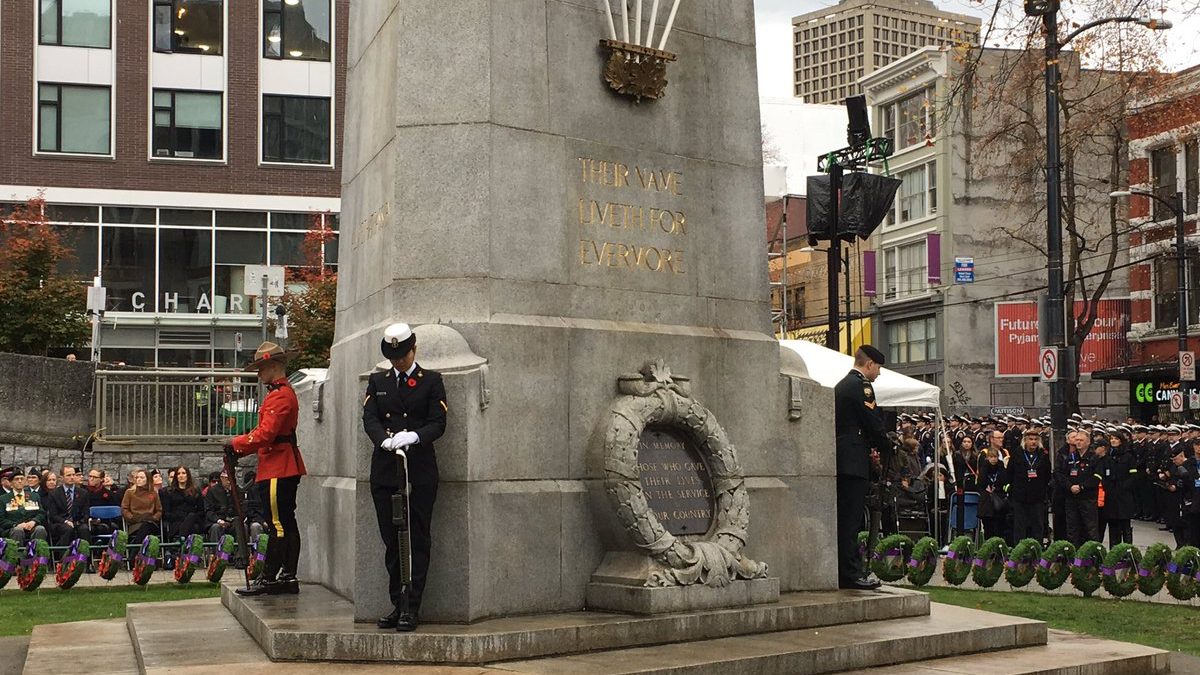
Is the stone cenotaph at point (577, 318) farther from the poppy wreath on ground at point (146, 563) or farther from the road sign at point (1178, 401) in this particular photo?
the road sign at point (1178, 401)

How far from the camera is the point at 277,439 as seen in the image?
11867 millimetres

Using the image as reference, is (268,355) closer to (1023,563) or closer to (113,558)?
(113,558)

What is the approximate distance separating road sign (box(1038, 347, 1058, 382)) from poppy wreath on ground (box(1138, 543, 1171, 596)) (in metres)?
8.58

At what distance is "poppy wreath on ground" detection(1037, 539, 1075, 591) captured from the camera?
17344 mm

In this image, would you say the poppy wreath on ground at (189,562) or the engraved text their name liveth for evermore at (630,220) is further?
the poppy wreath on ground at (189,562)

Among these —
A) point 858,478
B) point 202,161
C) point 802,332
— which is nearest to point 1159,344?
point 802,332

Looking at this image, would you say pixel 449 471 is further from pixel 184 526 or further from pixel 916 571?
pixel 184 526

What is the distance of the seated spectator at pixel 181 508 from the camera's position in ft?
76.4

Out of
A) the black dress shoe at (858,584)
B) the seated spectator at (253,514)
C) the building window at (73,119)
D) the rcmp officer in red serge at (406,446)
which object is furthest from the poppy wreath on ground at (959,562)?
the building window at (73,119)

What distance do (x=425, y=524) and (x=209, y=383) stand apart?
19.9m

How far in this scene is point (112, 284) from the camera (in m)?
45.3

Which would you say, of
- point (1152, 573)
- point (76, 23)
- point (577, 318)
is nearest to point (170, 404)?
point (1152, 573)

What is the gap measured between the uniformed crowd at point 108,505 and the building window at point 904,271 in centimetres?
4872

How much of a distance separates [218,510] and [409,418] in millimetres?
14401
